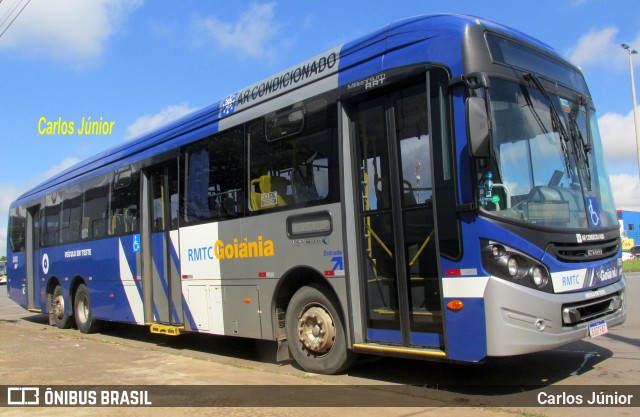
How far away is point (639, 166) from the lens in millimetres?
30062

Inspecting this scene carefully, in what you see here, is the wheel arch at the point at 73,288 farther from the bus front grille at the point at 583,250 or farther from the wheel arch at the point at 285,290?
the bus front grille at the point at 583,250

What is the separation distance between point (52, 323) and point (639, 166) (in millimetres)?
29288

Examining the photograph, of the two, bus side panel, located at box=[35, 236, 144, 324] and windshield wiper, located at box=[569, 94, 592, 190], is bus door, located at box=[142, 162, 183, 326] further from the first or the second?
windshield wiper, located at box=[569, 94, 592, 190]

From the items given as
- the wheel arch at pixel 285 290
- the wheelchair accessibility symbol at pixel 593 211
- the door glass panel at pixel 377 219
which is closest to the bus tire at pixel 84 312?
the wheel arch at pixel 285 290

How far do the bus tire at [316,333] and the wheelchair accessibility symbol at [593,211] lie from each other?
2.81 meters

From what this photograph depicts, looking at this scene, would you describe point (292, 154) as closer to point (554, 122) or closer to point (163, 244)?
point (554, 122)

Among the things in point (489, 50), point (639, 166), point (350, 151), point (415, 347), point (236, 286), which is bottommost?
point (415, 347)

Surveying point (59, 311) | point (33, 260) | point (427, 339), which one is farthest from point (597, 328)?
point (33, 260)

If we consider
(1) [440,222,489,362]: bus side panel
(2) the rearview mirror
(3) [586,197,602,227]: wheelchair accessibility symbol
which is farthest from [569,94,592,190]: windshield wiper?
(1) [440,222,489,362]: bus side panel

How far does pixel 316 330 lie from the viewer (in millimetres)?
6594

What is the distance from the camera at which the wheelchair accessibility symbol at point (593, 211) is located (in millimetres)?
5574

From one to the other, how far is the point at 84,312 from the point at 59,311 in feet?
4.89

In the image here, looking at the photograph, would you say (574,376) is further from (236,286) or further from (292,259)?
(236,286)

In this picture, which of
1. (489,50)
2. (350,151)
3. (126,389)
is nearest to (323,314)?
(350,151)
